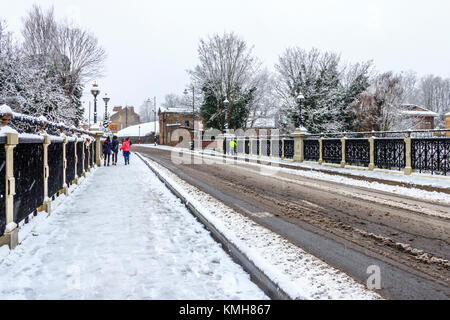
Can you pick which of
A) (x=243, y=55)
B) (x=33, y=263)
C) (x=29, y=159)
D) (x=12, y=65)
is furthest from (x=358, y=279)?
(x=243, y=55)

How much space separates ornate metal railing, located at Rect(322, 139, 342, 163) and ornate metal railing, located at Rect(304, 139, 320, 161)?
2.95 feet

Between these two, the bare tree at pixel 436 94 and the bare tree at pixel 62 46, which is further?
the bare tree at pixel 436 94

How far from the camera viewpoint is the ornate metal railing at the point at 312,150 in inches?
785

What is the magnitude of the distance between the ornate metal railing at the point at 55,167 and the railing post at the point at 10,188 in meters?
2.32

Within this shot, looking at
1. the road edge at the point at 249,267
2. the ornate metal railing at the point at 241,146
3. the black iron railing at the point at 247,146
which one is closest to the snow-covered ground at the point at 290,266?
the road edge at the point at 249,267

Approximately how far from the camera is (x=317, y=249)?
14.0ft

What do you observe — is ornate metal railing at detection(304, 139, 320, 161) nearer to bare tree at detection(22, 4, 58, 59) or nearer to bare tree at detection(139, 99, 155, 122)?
bare tree at detection(22, 4, 58, 59)

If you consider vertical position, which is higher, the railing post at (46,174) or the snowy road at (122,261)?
the railing post at (46,174)

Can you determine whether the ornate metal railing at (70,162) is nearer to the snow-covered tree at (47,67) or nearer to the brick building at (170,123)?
the snow-covered tree at (47,67)

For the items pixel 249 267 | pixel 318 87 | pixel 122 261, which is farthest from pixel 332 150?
pixel 318 87

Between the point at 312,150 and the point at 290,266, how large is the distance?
17.7 metres

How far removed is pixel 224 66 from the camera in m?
40.1

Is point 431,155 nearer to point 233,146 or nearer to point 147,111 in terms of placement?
point 233,146
